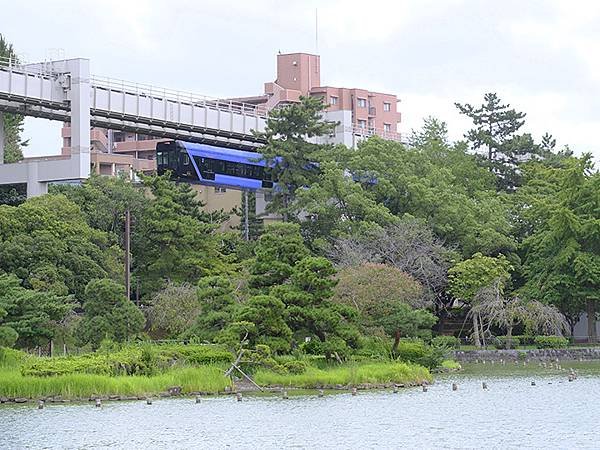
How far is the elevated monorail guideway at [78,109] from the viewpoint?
54.9m

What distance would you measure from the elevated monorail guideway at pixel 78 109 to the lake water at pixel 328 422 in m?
24.5

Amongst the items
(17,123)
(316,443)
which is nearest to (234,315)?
(316,443)

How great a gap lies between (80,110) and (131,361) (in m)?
22.6

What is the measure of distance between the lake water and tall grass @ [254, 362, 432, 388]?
157cm

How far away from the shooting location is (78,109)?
2184 inches

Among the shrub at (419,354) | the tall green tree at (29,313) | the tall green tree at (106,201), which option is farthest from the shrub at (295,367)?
the tall green tree at (106,201)

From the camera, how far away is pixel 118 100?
193ft

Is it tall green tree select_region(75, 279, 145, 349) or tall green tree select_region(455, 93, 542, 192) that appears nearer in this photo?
tall green tree select_region(75, 279, 145, 349)

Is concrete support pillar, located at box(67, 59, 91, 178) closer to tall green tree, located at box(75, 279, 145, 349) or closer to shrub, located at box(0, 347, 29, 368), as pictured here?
tall green tree, located at box(75, 279, 145, 349)

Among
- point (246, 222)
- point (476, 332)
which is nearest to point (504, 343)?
point (476, 332)

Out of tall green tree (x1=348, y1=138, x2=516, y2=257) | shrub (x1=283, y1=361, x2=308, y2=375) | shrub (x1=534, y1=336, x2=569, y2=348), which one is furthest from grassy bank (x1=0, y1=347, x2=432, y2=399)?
tall green tree (x1=348, y1=138, x2=516, y2=257)

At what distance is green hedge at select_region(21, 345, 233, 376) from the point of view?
34.3 meters

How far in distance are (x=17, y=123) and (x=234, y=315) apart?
45.8m

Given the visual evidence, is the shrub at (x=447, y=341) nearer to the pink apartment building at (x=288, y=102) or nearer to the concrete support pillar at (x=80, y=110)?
the concrete support pillar at (x=80, y=110)
